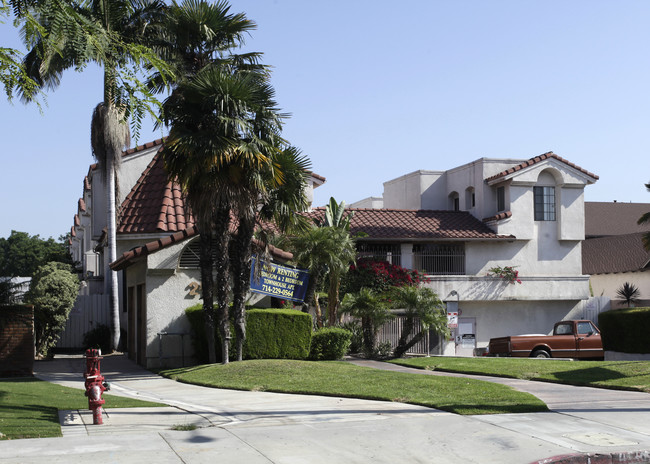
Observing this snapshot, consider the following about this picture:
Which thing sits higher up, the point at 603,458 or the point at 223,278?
the point at 223,278

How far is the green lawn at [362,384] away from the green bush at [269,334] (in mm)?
1283

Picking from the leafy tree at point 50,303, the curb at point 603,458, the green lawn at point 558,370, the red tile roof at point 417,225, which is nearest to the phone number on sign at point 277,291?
the green lawn at point 558,370

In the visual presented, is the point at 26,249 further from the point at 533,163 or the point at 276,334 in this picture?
the point at 276,334

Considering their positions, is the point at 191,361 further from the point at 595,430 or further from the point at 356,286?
the point at 595,430

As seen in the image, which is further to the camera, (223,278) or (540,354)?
(540,354)

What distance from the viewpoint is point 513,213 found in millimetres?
34625

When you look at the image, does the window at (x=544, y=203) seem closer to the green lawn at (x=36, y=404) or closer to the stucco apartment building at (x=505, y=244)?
the stucco apartment building at (x=505, y=244)

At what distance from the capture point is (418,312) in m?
23.0

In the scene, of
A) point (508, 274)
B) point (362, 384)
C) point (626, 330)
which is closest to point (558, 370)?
point (362, 384)

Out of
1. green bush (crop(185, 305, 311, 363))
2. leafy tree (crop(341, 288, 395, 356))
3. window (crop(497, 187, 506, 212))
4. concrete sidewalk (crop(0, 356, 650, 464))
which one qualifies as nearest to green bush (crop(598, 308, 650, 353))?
window (crop(497, 187, 506, 212))

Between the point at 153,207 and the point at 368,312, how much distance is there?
856cm

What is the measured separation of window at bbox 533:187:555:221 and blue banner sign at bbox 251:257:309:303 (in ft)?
57.6

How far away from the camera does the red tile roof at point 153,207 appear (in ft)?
81.0

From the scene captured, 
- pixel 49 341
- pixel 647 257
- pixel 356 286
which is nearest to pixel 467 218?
pixel 356 286
